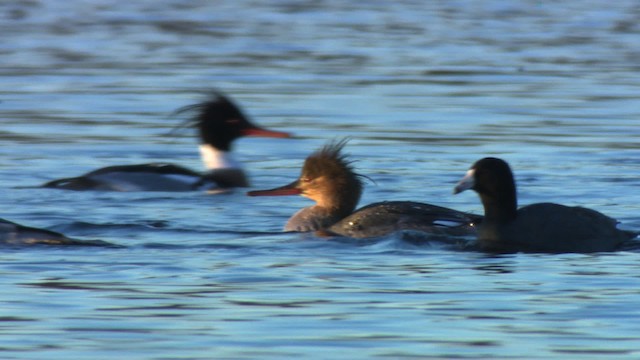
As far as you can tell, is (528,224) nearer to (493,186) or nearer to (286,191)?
(493,186)

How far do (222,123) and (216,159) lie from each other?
378 mm

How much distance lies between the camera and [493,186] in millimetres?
12008

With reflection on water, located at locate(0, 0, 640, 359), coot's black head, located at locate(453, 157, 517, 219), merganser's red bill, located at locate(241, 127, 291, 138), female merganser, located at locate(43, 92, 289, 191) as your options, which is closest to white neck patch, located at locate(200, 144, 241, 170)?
female merganser, located at locate(43, 92, 289, 191)

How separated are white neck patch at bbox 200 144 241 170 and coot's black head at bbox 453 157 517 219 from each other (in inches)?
184

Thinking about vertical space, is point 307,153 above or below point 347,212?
below

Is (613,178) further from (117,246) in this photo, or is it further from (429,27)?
(429,27)

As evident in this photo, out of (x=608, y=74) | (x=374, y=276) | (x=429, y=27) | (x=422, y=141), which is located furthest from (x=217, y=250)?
(x=429, y=27)

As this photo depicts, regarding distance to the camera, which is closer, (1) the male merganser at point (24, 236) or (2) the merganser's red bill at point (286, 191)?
(1) the male merganser at point (24, 236)

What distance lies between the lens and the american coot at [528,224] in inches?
461

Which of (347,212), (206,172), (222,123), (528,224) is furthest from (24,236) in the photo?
(222,123)

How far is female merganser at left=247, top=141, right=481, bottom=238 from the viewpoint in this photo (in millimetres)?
12219

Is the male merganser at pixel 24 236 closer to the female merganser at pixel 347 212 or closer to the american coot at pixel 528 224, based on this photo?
the female merganser at pixel 347 212

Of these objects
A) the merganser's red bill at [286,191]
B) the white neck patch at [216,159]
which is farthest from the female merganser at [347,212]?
the white neck patch at [216,159]

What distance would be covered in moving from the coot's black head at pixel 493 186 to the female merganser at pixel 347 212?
31 cm
